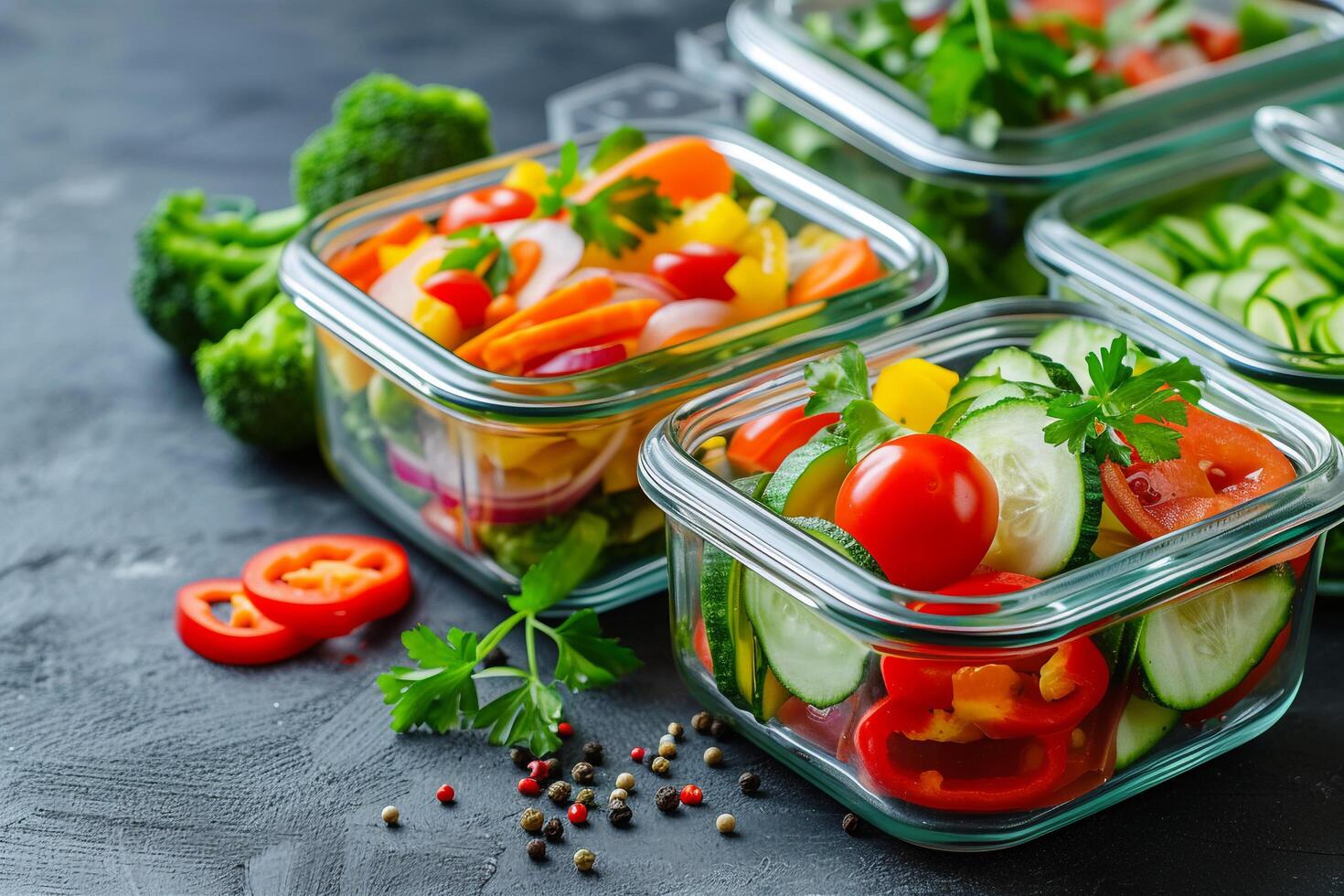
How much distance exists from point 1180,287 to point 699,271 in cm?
90

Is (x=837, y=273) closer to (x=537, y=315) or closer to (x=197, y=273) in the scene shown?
(x=537, y=315)

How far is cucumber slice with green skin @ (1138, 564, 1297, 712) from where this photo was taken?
2074mm

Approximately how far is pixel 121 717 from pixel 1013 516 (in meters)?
1.39

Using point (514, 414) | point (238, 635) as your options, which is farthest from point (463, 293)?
point (238, 635)

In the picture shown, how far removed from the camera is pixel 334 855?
7.34 feet

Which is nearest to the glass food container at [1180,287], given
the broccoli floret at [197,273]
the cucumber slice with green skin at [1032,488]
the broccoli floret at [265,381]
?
the cucumber slice with green skin at [1032,488]

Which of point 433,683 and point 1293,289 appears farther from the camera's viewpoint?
point 1293,289

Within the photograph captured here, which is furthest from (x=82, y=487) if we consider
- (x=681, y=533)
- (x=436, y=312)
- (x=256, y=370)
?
(x=681, y=533)

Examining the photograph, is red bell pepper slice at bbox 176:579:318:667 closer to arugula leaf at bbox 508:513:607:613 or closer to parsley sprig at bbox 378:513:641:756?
parsley sprig at bbox 378:513:641:756

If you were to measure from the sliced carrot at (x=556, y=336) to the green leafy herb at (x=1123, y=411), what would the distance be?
29.5 inches

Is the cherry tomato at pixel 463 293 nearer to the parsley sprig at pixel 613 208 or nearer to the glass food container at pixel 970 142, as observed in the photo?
the parsley sprig at pixel 613 208

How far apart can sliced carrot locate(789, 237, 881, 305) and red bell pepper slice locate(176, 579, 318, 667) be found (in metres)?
1.01

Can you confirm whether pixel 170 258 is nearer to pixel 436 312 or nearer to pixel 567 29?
pixel 436 312

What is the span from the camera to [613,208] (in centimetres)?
283
